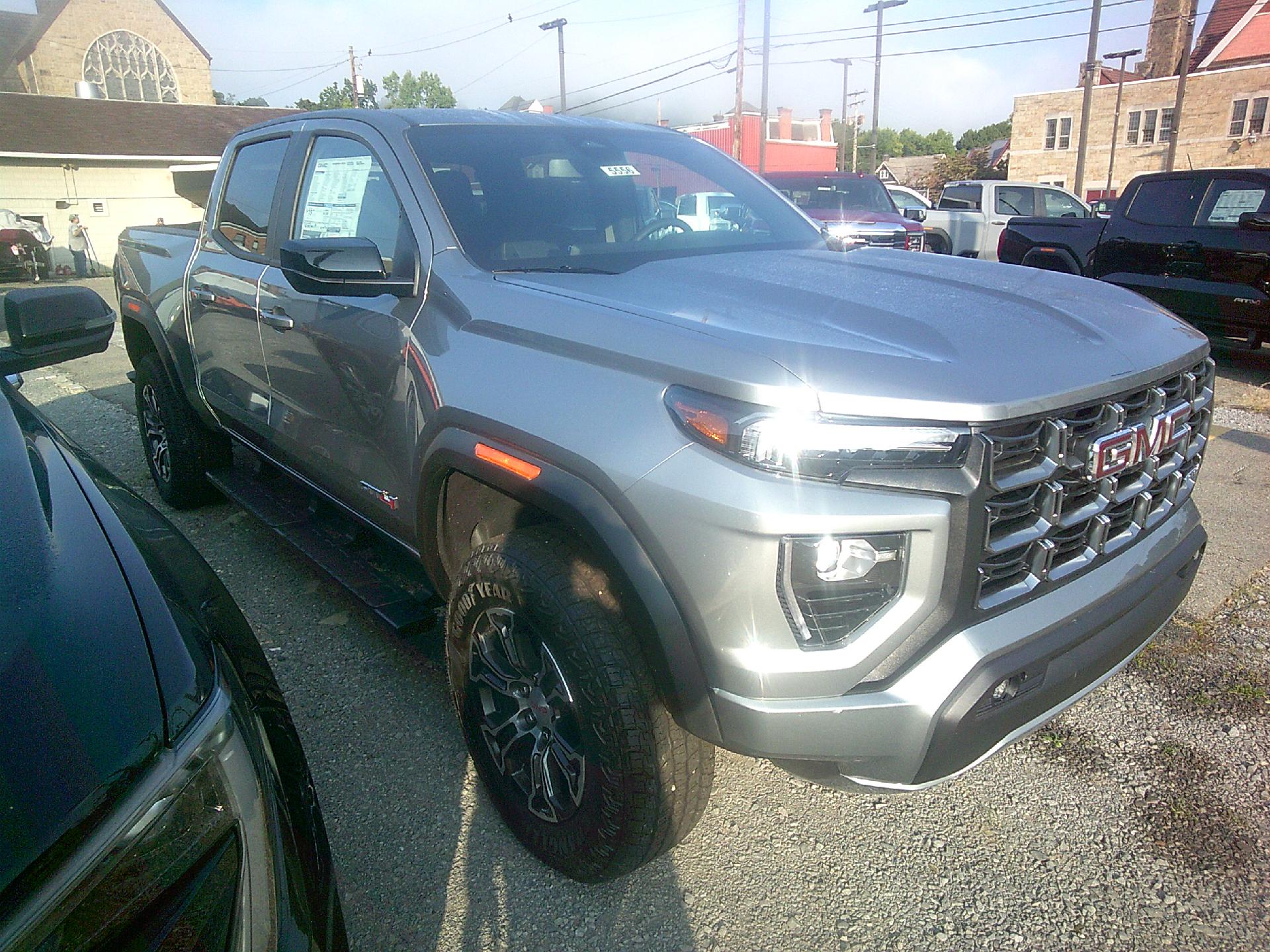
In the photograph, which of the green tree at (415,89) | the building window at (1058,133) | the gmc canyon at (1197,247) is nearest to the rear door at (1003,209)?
the gmc canyon at (1197,247)

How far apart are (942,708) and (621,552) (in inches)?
27.7

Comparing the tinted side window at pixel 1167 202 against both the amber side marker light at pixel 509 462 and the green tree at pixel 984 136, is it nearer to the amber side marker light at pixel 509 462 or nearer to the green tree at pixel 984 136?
the amber side marker light at pixel 509 462

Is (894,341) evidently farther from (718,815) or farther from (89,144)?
(89,144)

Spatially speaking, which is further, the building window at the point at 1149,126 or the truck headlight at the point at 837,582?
the building window at the point at 1149,126

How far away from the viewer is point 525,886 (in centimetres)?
229

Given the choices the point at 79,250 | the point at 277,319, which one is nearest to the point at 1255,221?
the point at 277,319

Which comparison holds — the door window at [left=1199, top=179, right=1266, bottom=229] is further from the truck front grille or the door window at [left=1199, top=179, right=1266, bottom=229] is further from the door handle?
the door handle

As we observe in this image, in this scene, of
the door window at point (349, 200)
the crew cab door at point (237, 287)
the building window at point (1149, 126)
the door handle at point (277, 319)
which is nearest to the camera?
Result: the door window at point (349, 200)

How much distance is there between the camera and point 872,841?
2.46 metres

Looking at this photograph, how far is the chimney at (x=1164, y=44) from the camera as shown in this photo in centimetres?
4538

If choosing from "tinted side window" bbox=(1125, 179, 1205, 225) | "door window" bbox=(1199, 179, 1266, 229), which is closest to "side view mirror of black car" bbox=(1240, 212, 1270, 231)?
"door window" bbox=(1199, 179, 1266, 229)

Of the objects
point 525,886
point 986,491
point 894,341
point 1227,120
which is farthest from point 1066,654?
point 1227,120

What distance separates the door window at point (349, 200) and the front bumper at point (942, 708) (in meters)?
1.79

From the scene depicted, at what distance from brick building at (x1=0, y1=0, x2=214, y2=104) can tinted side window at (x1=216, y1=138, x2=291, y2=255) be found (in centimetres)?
5077
